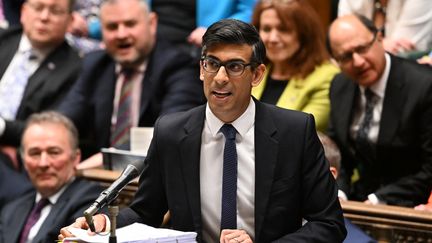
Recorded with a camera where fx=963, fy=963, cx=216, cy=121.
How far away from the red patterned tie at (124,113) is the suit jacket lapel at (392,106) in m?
1.21

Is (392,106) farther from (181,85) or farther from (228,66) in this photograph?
(228,66)

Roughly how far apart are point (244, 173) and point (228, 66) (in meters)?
0.31

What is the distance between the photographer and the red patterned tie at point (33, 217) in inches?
151

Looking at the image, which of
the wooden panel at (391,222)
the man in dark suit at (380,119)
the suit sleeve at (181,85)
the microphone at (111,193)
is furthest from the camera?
the suit sleeve at (181,85)

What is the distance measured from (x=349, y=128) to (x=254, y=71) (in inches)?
61.4

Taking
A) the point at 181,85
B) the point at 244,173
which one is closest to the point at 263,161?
the point at 244,173

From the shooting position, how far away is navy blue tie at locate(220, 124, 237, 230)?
8.26ft

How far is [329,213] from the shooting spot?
2.50m

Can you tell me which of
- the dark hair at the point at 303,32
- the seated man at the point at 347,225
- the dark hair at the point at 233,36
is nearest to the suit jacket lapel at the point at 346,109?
the dark hair at the point at 303,32

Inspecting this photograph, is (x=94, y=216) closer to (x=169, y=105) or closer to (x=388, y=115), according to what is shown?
(x=388, y=115)

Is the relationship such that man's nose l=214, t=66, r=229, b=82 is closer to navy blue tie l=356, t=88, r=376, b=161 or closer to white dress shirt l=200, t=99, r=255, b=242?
white dress shirt l=200, t=99, r=255, b=242

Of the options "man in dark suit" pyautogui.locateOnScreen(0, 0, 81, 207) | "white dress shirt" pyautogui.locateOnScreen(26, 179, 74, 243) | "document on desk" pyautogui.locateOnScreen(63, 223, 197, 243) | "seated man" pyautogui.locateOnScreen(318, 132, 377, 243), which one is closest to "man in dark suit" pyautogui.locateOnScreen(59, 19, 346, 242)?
"document on desk" pyautogui.locateOnScreen(63, 223, 197, 243)

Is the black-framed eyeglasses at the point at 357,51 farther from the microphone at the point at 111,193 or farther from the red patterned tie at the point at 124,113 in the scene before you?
the microphone at the point at 111,193

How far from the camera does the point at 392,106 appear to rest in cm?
377
